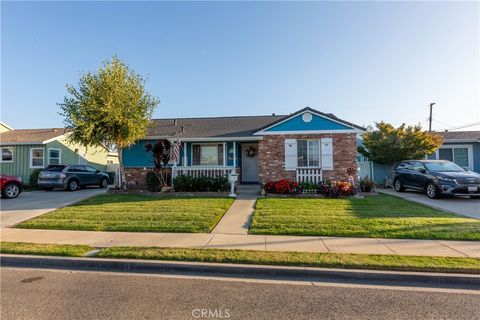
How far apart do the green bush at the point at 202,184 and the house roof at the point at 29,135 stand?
10526 millimetres

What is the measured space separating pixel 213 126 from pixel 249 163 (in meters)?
3.16

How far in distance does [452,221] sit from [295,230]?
4434 mm

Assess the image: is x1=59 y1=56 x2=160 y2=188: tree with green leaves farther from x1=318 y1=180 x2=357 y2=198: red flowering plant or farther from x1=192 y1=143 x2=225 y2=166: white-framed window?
x1=318 y1=180 x2=357 y2=198: red flowering plant

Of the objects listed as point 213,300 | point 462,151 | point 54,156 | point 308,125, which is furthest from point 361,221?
point 54,156

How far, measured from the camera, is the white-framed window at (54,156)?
64.5 ft

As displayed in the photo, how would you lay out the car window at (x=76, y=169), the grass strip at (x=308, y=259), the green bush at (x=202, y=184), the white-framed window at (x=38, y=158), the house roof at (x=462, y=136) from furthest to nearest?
1. the white-framed window at (x=38, y=158)
2. the house roof at (x=462, y=136)
3. the car window at (x=76, y=169)
4. the green bush at (x=202, y=184)
5. the grass strip at (x=308, y=259)

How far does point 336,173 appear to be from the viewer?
13.0m

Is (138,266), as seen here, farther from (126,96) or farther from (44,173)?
(44,173)

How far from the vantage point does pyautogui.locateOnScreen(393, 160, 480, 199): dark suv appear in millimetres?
11000

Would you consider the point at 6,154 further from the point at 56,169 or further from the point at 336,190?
the point at 336,190

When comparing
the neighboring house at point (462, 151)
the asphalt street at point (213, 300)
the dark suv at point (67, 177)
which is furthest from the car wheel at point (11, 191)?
the neighboring house at point (462, 151)

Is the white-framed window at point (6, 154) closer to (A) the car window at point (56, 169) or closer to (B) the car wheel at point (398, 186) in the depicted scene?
(A) the car window at point (56, 169)

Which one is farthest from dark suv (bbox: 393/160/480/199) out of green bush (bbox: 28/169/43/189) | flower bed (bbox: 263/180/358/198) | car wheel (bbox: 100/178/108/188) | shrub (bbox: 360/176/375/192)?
green bush (bbox: 28/169/43/189)

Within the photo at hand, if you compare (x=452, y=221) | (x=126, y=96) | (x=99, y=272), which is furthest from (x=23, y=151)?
(x=452, y=221)
